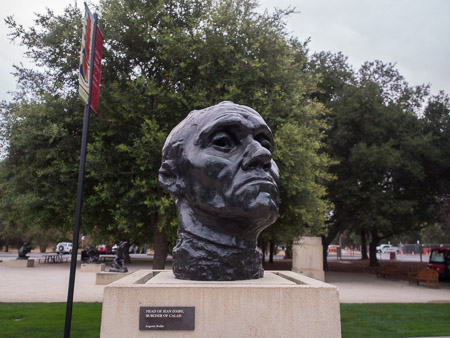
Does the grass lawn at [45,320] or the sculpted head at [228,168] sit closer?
the sculpted head at [228,168]

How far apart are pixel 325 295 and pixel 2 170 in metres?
12.8

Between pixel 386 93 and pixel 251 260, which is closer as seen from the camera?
pixel 251 260

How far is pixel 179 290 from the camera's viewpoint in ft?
11.7

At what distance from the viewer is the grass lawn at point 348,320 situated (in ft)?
23.9

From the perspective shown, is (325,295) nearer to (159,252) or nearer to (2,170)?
(159,252)

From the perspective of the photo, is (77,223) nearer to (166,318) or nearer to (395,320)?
(166,318)

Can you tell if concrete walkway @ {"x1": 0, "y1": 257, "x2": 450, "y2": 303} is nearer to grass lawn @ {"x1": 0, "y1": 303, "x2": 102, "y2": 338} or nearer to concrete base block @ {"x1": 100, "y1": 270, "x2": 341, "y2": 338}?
grass lawn @ {"x1": 0, "y1": 303, "x2": 102, "y2": 338}

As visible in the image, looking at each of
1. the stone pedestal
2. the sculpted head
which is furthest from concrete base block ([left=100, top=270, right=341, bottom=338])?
the stone pedestal

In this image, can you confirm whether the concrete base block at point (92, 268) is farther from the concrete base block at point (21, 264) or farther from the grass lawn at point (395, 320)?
the grass lawn at point (395, 320)

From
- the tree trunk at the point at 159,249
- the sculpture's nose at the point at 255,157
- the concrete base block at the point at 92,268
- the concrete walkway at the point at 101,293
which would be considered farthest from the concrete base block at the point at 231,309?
the concrete base block at the point at 92,268

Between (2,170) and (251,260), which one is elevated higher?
(2,170)

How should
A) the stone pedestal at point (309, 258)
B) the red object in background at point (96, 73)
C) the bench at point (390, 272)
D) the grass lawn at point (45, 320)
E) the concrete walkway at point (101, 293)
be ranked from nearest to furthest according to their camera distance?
the red object in background at point (96, 73) < the grass lawn at point (45, 320) < the concrete walkway at point (101, 293) < the stone pedestal at point (309, 258) < the bench at point (390, 272)

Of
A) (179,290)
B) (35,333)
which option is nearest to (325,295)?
(179,290)

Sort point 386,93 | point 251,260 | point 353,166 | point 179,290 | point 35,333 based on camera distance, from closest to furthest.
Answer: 1. point 179,290
2. point 251,260
3. point 35,333
4. point 353,166
5. point 386,93
